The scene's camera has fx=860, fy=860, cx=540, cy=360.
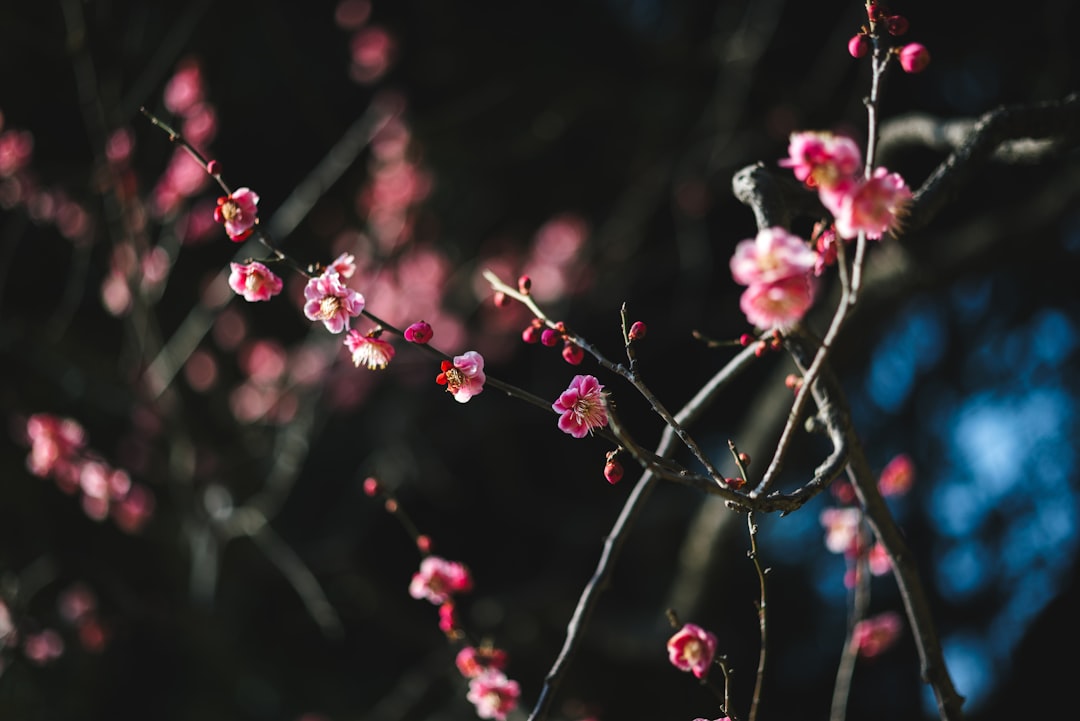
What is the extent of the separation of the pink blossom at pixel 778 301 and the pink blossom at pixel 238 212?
25.8 inches

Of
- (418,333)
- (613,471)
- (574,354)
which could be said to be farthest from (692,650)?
(418,333)

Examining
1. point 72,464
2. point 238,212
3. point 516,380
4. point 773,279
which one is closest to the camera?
point 773,279

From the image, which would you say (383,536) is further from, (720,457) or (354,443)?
(720,457)

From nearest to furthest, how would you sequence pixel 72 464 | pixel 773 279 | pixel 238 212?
pixel 773 279 → pixel 238 212 → pixel 72 464

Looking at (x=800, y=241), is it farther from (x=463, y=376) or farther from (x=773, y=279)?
(x=463, y=376)

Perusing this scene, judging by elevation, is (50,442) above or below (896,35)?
above

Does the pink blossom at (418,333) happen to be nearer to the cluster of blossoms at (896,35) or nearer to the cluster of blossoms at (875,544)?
the cluster of blossoms at (896,35)

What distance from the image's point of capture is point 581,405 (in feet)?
3.23

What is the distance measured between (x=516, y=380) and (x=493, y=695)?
284cm

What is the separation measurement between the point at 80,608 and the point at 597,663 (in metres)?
2.05

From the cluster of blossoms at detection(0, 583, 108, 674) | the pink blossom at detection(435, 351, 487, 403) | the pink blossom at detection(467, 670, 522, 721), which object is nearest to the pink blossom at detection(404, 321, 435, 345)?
the pink blossom at detection(435, 351, 487, 403)

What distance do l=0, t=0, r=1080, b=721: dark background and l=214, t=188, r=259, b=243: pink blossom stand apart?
1876 millimetres

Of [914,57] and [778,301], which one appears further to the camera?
[914,57]

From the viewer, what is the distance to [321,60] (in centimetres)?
418
